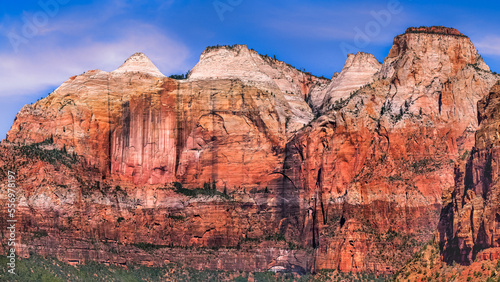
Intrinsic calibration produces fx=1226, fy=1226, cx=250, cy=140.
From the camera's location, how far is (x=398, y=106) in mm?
197250

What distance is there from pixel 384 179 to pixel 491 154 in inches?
3067

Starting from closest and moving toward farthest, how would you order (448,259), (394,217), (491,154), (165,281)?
1. (491,154)
2. (448,259)
3. (394,217)
4. (165,281)

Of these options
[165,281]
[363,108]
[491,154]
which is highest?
[363,108]

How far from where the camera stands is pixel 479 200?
114125 millimetres

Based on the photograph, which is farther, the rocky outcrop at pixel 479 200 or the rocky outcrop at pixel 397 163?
the rocky outcrop at pixel 397 163

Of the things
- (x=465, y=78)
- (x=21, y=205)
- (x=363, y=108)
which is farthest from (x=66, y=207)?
(x=465, y=78)

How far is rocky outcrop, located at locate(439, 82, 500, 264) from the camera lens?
111 meters

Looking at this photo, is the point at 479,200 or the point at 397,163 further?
the point at 397,163

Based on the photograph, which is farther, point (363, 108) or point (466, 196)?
point (363, 108)

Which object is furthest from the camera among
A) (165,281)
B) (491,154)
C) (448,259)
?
(165,281)

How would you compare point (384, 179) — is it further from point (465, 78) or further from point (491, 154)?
point (491, 154)

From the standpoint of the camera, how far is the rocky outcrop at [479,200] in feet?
364

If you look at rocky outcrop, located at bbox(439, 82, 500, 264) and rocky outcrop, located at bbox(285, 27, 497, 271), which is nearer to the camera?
rocky outcrop, located at bbox(439, 82, 500, 264)

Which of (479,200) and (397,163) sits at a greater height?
(397,163)
